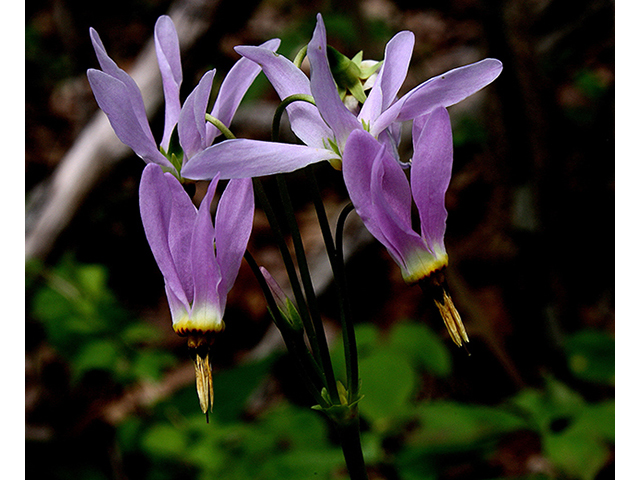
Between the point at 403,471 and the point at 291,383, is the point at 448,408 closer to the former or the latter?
the point at 403,471

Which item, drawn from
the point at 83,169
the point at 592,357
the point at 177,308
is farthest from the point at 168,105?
the point at 83,169

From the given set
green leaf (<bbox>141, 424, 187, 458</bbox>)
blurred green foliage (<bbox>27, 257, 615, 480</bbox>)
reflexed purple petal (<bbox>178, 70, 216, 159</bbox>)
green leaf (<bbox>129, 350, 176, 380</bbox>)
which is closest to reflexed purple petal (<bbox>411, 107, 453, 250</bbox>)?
reflexed purple petal (<bbox>178, 70, 216, 159</bbox>)

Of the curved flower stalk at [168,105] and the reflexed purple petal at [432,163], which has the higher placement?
the curved flower stalk at [168,105]

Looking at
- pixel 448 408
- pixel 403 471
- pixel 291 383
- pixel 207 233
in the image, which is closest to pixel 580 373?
pixel 448 408

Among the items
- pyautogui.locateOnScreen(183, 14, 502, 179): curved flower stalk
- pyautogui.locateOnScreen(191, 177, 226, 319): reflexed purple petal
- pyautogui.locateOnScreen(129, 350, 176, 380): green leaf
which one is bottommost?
pyautogui.locateOnScreen(129, 350, 176, 380): green leaf

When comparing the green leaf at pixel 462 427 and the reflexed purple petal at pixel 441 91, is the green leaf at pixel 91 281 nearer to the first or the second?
the green leaf at pixel 462 427

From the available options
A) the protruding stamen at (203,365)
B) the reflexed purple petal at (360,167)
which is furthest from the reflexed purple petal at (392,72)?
the protruding stamen at (203,365)

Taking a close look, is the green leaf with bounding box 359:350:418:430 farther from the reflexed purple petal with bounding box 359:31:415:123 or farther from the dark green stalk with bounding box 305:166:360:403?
the reflexed purple petal with bounding box 359:31:415:123
